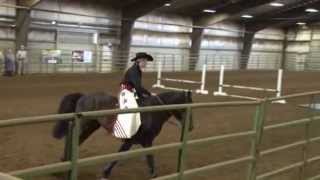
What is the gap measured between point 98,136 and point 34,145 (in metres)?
2.25

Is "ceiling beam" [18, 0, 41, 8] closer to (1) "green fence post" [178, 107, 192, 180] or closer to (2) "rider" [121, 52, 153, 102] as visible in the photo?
(2) "rider" [121, 52, 153, 102]

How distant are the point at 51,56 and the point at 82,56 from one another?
2351mm

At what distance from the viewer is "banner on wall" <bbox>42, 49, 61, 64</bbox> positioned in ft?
89.7

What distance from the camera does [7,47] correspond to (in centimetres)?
2628

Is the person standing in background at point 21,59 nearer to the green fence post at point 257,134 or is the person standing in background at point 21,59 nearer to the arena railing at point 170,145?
the arena railing at point 170,145

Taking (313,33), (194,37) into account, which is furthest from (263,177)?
(313,33)

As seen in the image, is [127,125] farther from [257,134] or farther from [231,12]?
[231,12]

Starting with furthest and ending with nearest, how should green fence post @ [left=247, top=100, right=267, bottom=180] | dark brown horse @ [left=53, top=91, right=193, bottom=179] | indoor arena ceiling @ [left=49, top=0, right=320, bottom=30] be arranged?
1. indoor arena ceiling @ [left=49, top=0, right=320, bottom=30]
2. dark brown horse @ [left=53, top=91, right=193, bottom=179]
3. green fence post @ [left=247, top=100, right=267, bottom=180]

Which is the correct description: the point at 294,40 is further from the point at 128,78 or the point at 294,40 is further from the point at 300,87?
the point at 128,78

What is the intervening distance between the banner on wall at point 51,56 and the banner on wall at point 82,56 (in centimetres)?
126

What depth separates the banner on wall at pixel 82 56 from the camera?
1147 inches

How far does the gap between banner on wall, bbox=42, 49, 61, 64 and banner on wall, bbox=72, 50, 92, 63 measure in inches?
49.6

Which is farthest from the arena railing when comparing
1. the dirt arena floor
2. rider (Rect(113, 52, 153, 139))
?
rider (Rect(113, 52, 153, 139))

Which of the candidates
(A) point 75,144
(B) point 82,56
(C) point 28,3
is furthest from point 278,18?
(A) point 75,144
